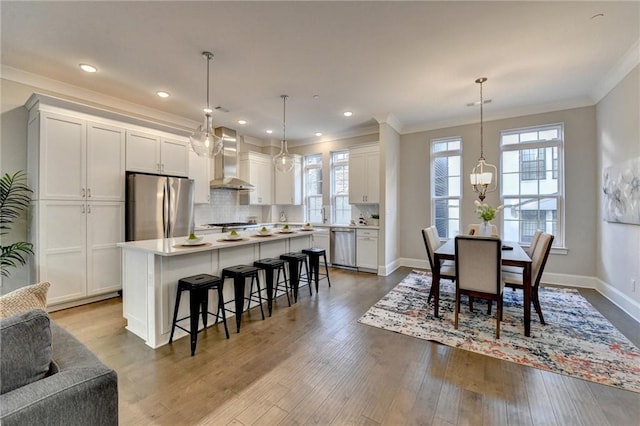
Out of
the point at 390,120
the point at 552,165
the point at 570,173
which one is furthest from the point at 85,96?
the point at 570,173

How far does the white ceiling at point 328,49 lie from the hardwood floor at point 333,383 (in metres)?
2.94

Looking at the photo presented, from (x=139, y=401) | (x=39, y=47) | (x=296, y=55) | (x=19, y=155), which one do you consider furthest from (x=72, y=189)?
(x=296, y=55)

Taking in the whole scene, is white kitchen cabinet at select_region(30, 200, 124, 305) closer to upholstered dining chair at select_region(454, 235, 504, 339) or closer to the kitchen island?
the kitchen island

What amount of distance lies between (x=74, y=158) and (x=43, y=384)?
3.60 metres

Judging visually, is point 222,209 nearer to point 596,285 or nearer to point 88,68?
point 88,68

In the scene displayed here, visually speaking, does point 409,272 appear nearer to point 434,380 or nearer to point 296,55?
point 434,380

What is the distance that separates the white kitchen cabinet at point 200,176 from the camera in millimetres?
4957

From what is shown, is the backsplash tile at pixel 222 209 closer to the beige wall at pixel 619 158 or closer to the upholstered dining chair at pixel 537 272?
the upholstered dining chair at pixel 537 272

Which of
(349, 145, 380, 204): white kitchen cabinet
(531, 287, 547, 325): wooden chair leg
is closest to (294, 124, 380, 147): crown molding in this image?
(349, 145, 380, 204): white kitchen cabinet

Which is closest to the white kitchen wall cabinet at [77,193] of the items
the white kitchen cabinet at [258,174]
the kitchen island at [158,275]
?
the kitchen island at [158,275]

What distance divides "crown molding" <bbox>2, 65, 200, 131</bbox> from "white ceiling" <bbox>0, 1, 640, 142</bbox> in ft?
0.31

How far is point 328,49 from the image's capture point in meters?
2.89

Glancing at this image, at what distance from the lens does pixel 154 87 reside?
12.4 ft

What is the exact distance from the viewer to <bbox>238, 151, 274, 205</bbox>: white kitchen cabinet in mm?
6246
